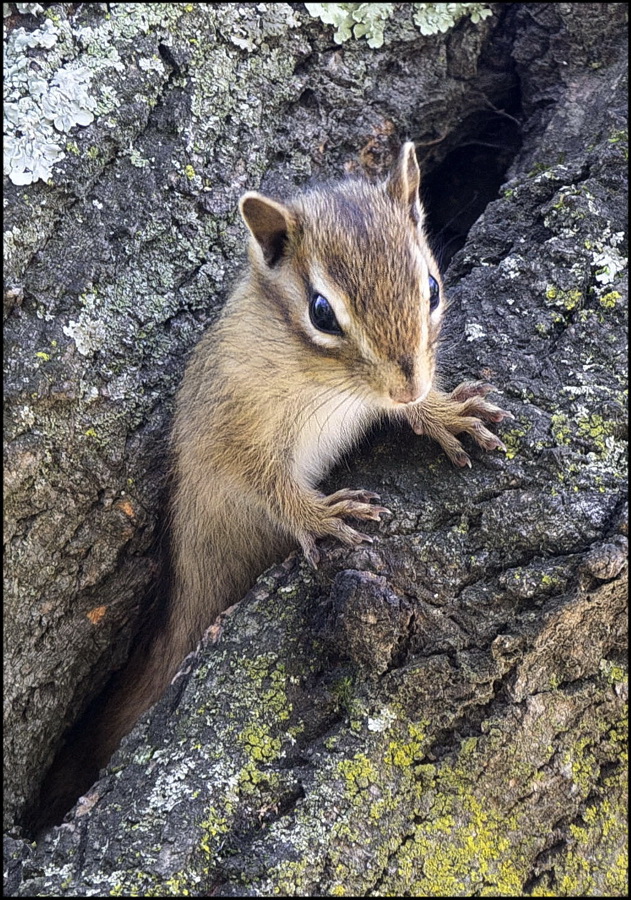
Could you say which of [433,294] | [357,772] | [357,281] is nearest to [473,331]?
[433,294]

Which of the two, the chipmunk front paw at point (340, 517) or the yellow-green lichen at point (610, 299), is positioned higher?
the yellow-green lichen at point (610, 299)

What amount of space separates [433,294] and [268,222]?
2.18 feet

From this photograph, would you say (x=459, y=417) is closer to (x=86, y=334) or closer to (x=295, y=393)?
(x=295, y=393)

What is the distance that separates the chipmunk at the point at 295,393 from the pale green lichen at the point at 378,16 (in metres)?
0.72

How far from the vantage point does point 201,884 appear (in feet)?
7.41

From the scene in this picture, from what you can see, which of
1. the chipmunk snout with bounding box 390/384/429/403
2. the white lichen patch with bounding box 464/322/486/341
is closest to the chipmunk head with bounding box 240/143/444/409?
the chipmunk snout with bounding box 390/384/429/403

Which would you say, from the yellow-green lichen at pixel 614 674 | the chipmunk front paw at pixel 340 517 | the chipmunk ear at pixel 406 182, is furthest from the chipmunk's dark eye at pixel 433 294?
the yellow-green lichen at pixel 614 674

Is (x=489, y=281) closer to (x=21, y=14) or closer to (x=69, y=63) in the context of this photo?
(x=69, y=63)

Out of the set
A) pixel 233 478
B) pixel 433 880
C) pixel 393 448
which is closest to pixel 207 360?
pixel 233 478

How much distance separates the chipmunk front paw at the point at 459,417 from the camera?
2807mm

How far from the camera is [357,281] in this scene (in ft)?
9.42

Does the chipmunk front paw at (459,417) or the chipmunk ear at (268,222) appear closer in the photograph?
the chipmunk front paw at (459,417)

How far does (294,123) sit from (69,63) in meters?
0.97

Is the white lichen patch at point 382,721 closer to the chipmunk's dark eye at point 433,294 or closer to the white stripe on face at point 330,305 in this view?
the white stripe on face at point 330,305
